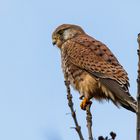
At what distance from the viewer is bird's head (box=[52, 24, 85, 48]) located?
6.78 meters

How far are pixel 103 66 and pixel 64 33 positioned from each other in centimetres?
137

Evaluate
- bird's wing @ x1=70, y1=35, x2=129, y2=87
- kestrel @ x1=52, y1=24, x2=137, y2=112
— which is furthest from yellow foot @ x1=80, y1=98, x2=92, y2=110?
bird's wing @ x1=70, y1=35, x2=129, y2=87

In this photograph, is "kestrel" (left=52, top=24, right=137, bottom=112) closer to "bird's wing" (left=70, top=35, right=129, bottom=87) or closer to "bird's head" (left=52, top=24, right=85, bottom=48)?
"bird's wing" (left=70, top=35, right=129, bottom=87)

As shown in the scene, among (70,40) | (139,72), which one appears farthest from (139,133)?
(70,40)

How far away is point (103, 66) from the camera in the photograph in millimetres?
5738

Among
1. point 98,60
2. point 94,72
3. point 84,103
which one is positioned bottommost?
point 84,103

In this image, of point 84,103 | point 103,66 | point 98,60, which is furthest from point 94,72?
point 84,103

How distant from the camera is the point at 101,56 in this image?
594cm

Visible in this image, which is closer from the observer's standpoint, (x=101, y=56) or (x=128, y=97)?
(x=128, y=97)

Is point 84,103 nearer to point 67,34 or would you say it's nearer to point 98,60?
point 98,60

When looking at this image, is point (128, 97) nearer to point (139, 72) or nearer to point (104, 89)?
point (104, 89)

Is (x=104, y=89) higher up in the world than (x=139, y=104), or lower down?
higher up

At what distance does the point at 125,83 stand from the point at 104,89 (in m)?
0.29

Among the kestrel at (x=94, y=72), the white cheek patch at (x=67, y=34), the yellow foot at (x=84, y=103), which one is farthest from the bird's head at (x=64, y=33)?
the yellow foot at (x=84, y=103)
